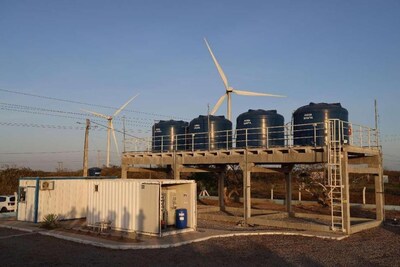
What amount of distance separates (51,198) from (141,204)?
7.84m

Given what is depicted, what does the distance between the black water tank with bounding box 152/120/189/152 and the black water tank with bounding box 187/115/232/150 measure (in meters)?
1.90

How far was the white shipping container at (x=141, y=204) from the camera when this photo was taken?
19.1m

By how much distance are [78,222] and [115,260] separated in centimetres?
1139

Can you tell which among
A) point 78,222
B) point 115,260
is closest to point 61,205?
point 78,222

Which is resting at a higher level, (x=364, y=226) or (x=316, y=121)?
(x=316, y=121)

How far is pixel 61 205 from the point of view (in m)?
24.9

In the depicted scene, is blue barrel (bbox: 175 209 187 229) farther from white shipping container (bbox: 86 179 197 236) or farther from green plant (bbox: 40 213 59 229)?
green plant (bbox: 40 213 59 229)

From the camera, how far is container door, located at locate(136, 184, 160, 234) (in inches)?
744

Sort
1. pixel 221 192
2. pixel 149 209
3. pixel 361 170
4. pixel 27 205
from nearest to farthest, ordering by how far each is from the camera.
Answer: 1. pixel 149 209
2. pixel 361 170
3. pixel 27 205
4. pixel 221 192

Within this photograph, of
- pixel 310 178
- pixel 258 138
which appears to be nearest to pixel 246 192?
pixel 258 138

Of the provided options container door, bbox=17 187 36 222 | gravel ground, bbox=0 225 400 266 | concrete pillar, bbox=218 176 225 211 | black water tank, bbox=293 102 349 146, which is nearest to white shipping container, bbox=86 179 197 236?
gravel ground, bbox=0 225 400 266

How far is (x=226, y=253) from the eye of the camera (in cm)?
1535

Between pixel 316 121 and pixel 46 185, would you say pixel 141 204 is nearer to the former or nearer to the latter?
pixel 46 185

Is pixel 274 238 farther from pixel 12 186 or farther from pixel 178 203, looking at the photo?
pixel 12 186
